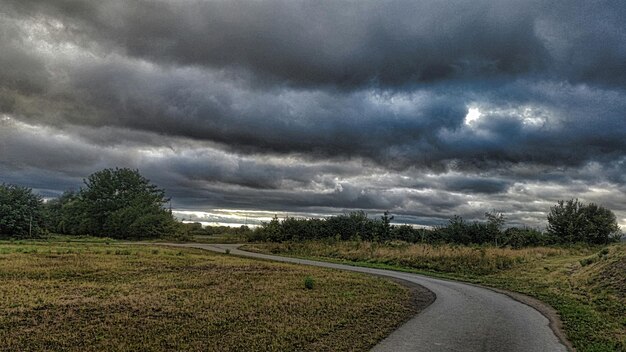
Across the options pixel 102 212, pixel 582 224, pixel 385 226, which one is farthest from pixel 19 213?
pixel 582 224

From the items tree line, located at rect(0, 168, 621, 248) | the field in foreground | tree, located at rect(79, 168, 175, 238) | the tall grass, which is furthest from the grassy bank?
tree, located at rect(79, 168, 175, 238)

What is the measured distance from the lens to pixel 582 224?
80.5 m

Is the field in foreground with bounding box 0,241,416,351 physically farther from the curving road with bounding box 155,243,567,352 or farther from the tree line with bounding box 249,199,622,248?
the tree line with bounding box 249,199,622,248

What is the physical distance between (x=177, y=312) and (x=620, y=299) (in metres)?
19.7

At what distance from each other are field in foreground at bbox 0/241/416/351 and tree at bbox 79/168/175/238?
244ft

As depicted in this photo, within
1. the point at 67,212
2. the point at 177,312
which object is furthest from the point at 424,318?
the point at 67,212

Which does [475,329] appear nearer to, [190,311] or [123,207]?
[190,311]

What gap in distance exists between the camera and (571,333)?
1307 centimetres

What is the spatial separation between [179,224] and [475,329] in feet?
334

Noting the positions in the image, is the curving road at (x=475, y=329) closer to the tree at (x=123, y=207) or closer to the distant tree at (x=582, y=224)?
the distant tree at (x=582, y=224)

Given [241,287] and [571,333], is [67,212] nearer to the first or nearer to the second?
[241,287]

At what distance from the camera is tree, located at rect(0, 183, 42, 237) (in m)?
82.2

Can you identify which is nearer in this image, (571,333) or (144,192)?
(571,333)

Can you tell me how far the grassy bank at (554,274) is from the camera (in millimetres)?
14180
